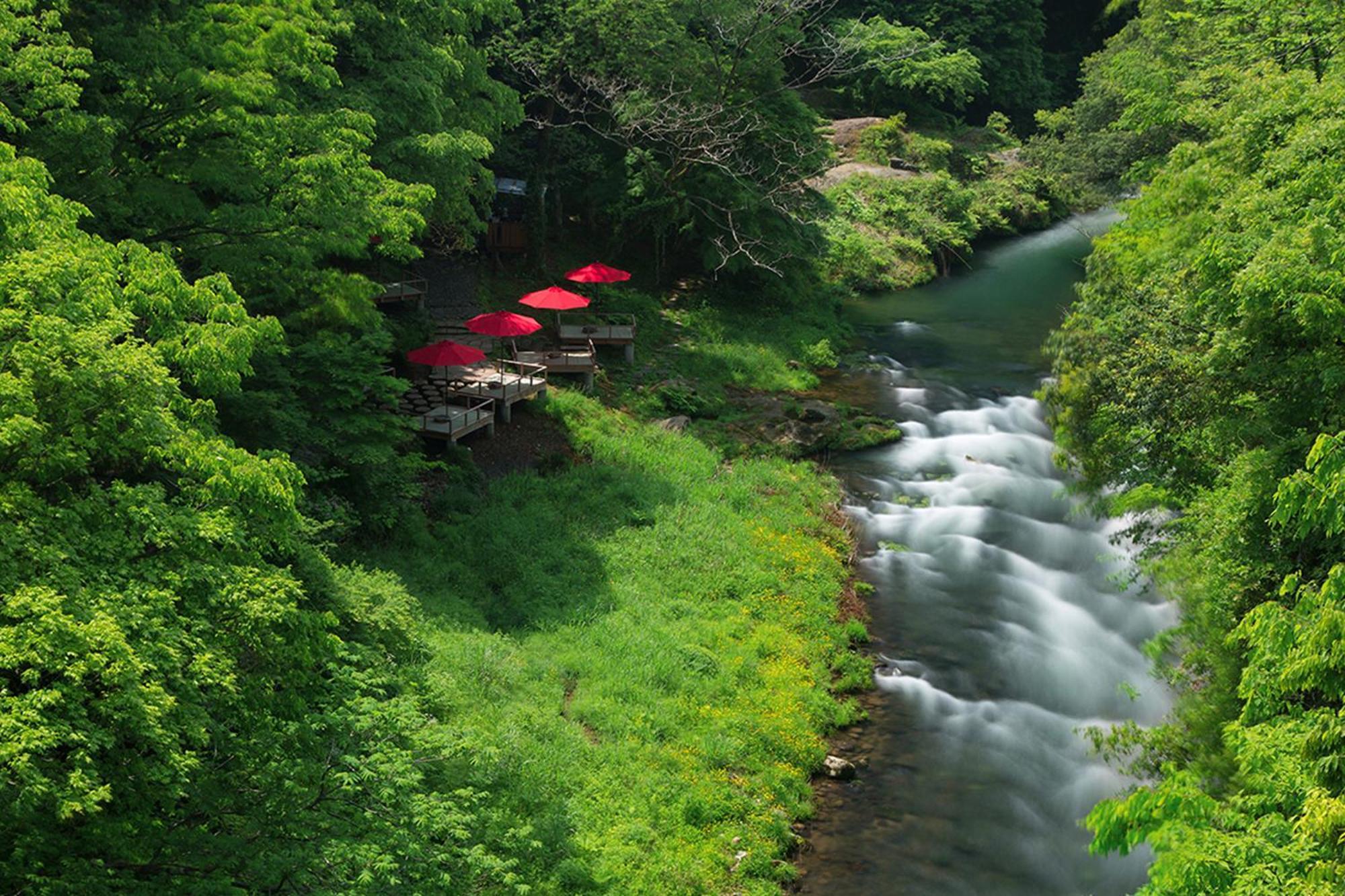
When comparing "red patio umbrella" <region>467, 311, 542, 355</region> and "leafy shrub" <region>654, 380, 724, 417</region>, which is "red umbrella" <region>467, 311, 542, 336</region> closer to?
"red patio umbrella" <region>467, 311, 542, 355</region>

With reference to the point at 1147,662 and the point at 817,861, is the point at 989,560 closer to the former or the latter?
the point at 1147,662

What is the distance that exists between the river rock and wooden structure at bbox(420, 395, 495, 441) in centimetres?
1055

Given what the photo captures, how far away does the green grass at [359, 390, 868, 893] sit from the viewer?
13945 millimetres

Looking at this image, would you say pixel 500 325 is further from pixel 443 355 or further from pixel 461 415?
pixel 461 415

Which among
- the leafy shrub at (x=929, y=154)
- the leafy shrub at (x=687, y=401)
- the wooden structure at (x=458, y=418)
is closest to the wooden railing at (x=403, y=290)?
the wooden structure at (x=458, y=418)

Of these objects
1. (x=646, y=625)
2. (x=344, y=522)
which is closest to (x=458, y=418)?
(x=344, y=522)

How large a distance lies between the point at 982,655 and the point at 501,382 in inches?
480

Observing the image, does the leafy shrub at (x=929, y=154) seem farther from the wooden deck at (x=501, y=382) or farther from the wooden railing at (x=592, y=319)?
A: the wooden deck at (x=501, y=382)

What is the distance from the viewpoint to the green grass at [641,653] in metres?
→ 13.9

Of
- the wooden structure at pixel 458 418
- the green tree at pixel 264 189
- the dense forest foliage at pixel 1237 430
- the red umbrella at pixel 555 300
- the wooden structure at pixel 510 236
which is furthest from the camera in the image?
the wooden structure at pixel 510 236

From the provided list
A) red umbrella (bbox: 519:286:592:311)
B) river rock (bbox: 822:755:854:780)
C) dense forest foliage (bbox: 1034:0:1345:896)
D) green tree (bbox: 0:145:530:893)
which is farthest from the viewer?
red umbrella (bbox: 519:286:592:311)

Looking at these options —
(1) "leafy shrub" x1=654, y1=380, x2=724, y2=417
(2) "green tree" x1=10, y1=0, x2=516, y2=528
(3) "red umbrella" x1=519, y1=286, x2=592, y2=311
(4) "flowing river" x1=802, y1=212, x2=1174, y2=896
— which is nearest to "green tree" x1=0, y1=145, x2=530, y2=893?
(2) "green tree" x1=10, y1=0, x2=516, y2=528

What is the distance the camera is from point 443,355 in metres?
22.2

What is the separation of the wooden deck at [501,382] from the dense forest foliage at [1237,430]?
12.2 metres
